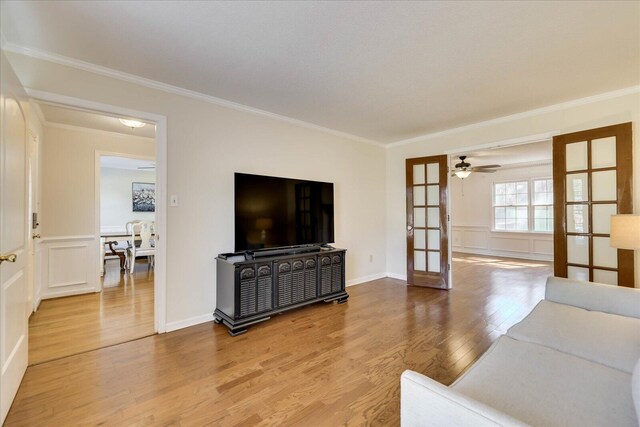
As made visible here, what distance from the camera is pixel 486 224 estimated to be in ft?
26.0

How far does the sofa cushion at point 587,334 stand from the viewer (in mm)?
1408

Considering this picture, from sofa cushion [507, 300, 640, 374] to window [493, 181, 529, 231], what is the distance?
21.3 ft

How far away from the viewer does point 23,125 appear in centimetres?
201

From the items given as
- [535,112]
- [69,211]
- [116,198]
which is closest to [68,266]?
[69,211]

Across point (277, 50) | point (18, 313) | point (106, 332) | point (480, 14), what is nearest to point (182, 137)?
point (277, 50)

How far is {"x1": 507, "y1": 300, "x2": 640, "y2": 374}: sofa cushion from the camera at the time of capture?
55.4 inches

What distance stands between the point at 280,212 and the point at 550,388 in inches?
108

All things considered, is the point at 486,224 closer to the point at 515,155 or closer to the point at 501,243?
the point at 501,243

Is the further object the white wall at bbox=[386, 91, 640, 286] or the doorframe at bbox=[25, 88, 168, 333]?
the white wall at bbox=[386, 91, 640, 286]

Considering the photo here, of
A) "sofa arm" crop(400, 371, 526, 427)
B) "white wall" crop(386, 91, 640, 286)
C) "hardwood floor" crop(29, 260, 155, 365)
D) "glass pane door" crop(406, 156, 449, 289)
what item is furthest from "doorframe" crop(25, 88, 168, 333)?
"white wall" crop(386, 91, 640, 286)

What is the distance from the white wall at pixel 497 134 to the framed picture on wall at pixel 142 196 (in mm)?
6900

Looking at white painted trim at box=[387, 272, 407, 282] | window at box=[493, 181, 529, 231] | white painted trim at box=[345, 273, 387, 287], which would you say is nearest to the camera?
white painted trim at box=[345, 273, 387, 287]

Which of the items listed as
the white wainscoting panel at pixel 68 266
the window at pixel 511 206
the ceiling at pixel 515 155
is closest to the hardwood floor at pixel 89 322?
the white wainscoting panel at pixel 68 266

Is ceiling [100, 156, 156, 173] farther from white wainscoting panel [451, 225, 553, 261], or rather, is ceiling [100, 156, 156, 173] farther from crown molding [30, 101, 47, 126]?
white wainscoting panel [451, 225, 553, 261]
